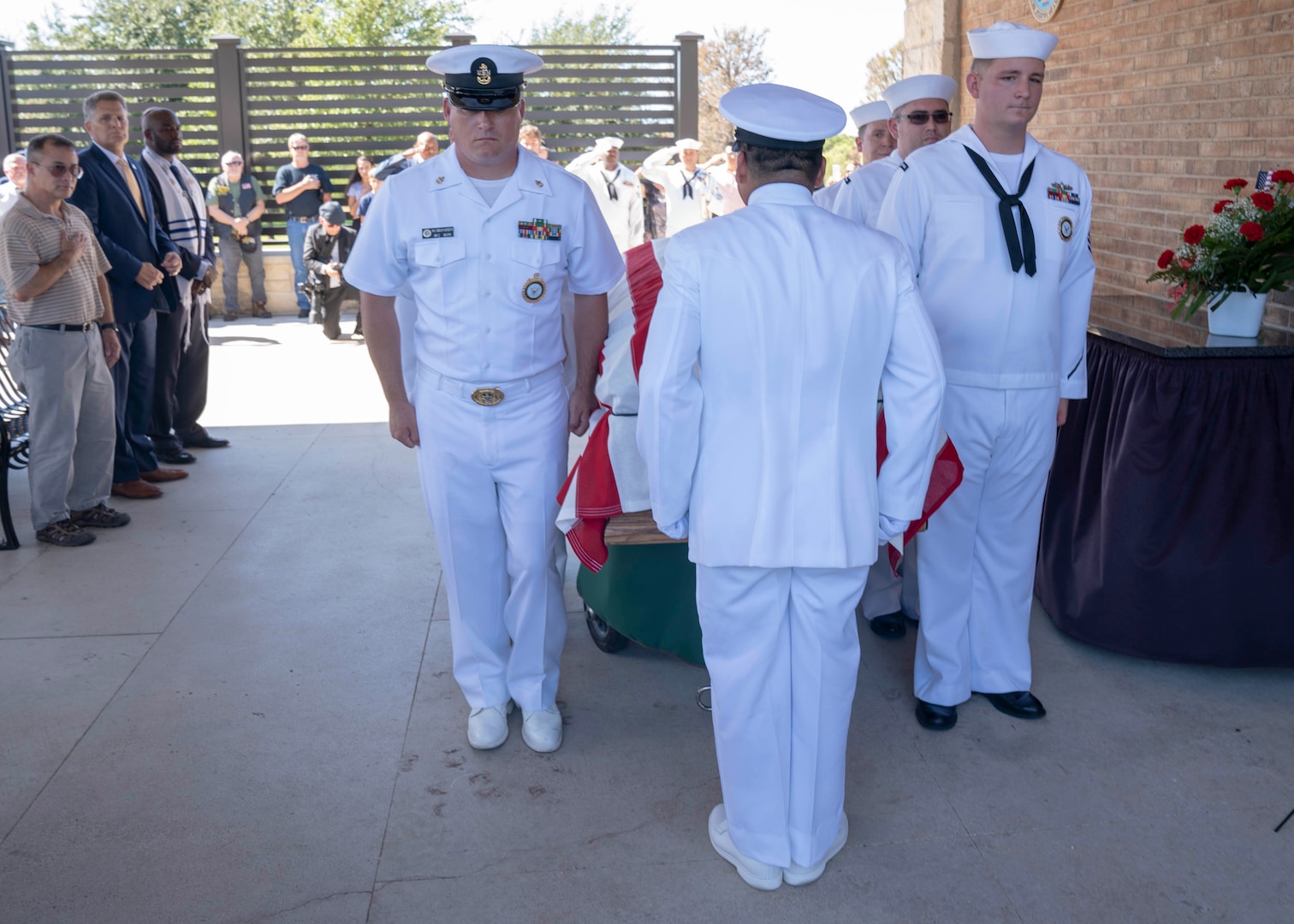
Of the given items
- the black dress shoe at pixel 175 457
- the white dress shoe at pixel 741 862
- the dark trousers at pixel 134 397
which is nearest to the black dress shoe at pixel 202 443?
the black dress shoe at pixel 175 457

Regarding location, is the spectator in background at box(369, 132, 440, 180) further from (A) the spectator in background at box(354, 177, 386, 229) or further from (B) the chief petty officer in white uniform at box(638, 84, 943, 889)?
(B) the chief petty officer in white uniform at box(638, 84, 943, 889)

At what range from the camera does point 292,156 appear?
11758 millimetres

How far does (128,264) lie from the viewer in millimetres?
5160

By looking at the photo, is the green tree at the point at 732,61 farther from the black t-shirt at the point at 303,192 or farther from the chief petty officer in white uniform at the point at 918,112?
the chief petty officer in white uniform at the point at 918,112

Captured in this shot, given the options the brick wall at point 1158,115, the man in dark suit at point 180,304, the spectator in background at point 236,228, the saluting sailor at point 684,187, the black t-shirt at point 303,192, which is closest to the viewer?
the brick wall at point 1158,115

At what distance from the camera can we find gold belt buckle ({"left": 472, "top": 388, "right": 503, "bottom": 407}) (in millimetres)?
2885

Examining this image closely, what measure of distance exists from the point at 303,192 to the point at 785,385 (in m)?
10.3

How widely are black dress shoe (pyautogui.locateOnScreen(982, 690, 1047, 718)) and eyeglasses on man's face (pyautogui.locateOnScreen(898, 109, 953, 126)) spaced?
2028 mm

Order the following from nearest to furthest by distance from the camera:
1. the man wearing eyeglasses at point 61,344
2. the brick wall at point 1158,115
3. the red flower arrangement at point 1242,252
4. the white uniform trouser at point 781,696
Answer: the white uniform trouser at point 781,696
the red flower arrangement at point 1242,252
the brick wall at point 1158,115
the man wearing eyeglasses at point 61,344

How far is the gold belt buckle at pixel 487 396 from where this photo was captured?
2885 millimetres

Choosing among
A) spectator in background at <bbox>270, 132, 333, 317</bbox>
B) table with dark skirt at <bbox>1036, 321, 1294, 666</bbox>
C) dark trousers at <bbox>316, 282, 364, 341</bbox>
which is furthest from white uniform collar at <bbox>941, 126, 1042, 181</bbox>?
spectator in background at <bbox>270, 132, 333, 317</bbox>

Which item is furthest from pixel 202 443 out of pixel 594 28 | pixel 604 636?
pixel 594 28

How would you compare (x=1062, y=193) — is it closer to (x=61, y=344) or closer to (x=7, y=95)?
(x=61, y=344)

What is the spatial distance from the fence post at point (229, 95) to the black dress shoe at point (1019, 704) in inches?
435
